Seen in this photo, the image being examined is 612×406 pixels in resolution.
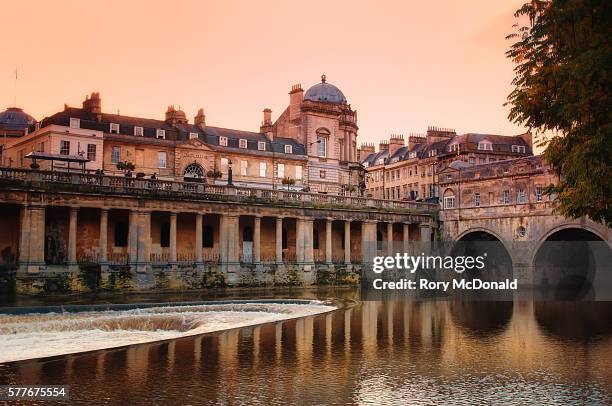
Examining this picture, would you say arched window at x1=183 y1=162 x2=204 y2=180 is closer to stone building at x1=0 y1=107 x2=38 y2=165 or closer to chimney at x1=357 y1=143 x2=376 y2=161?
stone building at x1=0 y1=107 x2=38 y2=165

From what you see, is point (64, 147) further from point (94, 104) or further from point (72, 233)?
point (72, 233)

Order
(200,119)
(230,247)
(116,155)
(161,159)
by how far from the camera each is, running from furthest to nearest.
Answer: (200,119)
(161,159)
(116,155)
(230,247)

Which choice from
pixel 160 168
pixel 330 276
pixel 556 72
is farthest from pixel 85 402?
pixel 160 168

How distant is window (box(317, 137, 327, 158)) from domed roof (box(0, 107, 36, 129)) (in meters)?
41.3

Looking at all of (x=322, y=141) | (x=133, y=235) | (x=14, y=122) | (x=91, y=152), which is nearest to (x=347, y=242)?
(x=133, y=235)

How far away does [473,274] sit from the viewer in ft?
227

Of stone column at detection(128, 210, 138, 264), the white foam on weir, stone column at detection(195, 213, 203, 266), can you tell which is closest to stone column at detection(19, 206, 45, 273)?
stone column at detection(128, 210, 138, 264)

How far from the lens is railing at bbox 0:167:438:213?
1641 inches

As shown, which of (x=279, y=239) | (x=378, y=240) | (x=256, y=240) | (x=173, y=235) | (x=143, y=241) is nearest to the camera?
(x=143, y=241)

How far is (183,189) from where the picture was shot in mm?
48688

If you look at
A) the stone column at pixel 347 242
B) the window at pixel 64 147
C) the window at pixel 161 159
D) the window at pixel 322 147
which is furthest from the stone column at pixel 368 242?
the window at pixel 64 147

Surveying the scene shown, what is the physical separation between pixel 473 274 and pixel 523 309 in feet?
104

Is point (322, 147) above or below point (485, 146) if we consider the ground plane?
below

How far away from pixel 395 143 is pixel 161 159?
5558 centimetres
